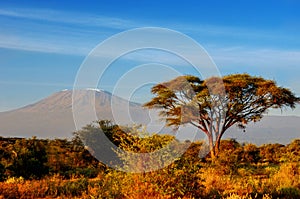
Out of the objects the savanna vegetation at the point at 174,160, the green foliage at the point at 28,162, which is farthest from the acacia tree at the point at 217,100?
the green foliage at the point at 28,162

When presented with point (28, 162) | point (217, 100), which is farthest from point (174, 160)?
point (217, 100)

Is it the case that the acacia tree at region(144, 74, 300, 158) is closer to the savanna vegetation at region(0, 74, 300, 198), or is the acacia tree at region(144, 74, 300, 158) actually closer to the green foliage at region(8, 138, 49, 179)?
the savanna vegetation at region(0, 74, 300, 198)

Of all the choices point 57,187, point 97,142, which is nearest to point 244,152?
point 97,142

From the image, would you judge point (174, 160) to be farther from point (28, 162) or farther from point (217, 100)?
point (217, 100)

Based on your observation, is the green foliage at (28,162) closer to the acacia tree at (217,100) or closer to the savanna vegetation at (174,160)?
the savanna vegetation at (174,160)

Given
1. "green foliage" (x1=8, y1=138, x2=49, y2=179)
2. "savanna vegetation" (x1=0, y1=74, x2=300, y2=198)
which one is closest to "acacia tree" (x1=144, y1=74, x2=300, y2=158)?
"savanna vegetation" (x1=0, y1=74, x2=300, y2=198)

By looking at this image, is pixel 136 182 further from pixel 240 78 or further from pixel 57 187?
pixel 240 78

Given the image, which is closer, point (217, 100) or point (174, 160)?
point (174, 160)

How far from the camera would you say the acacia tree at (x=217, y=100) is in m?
35.7

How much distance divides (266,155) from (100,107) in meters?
16.2

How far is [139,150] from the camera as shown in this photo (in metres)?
10.5

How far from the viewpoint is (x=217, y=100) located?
36188 mm

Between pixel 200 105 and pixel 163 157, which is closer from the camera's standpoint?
pixel 163 157

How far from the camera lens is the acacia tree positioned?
117ft
